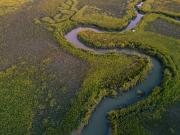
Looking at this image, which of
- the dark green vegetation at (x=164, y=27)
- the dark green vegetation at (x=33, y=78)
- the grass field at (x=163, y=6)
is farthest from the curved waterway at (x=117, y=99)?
the grass field at (x=163, y=6)

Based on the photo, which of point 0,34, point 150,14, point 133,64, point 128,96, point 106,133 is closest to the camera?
point 106,133

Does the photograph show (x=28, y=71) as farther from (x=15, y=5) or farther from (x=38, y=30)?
(x=15, y=5)

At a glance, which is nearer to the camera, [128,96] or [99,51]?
[128,96]

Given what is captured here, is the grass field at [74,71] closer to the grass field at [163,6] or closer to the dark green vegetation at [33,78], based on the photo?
the dark green vegetation at [33,78]

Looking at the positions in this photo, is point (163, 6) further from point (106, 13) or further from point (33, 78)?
point (33, 78)

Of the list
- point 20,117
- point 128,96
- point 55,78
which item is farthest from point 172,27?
point 20,117

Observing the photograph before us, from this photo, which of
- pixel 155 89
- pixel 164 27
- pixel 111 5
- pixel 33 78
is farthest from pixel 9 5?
pixel 155 89
